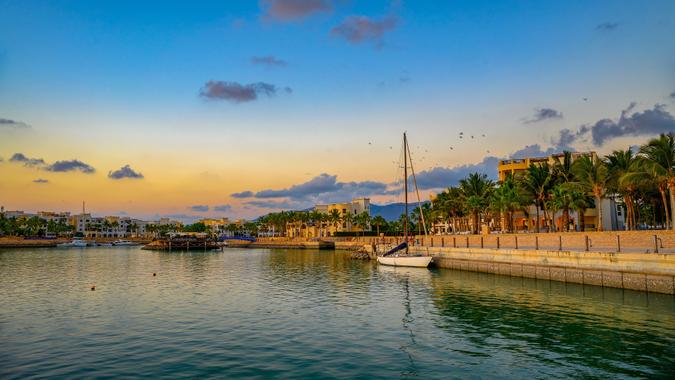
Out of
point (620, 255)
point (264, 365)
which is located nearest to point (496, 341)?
point (264, 365)

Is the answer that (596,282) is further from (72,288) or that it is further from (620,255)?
(72,288)

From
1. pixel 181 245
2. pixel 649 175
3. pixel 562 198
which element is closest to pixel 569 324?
pixel 649 175

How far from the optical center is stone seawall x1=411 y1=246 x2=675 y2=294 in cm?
3256

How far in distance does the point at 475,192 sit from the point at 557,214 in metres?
18.5

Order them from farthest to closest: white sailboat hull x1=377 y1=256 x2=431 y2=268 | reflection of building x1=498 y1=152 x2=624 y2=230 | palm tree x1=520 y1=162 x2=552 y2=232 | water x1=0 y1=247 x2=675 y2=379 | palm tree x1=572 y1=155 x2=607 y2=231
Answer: reflection of building x1=498 y1=152 x2=624 y2=230 → palm tree x1=520 y1=162 x2=552 y2=232 → palm tree x1=572 y1=155 x2=607 y2=231 → white sailboat hull x1=377 y1=256 x2=431 y2=268 → water x1=0 y1=247 x2=675 y2=379

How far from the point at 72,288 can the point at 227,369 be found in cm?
3413

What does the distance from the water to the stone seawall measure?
1269 mm

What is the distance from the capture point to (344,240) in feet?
480

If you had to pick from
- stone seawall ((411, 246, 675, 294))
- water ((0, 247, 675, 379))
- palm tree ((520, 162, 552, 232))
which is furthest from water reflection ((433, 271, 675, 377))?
palm tree ((520, 162, 552, 232))

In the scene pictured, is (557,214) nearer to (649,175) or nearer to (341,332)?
(649,175)

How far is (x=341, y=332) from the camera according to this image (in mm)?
24094

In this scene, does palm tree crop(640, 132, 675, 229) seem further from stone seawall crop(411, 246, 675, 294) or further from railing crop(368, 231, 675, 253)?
stone seawall crop(411, 246, 675, 294)

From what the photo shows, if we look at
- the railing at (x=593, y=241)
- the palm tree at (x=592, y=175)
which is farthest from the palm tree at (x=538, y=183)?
the railing at (x=593, y=241)

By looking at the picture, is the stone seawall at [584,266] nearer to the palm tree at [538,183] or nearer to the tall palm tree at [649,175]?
the tall palm tree at [649,175]
